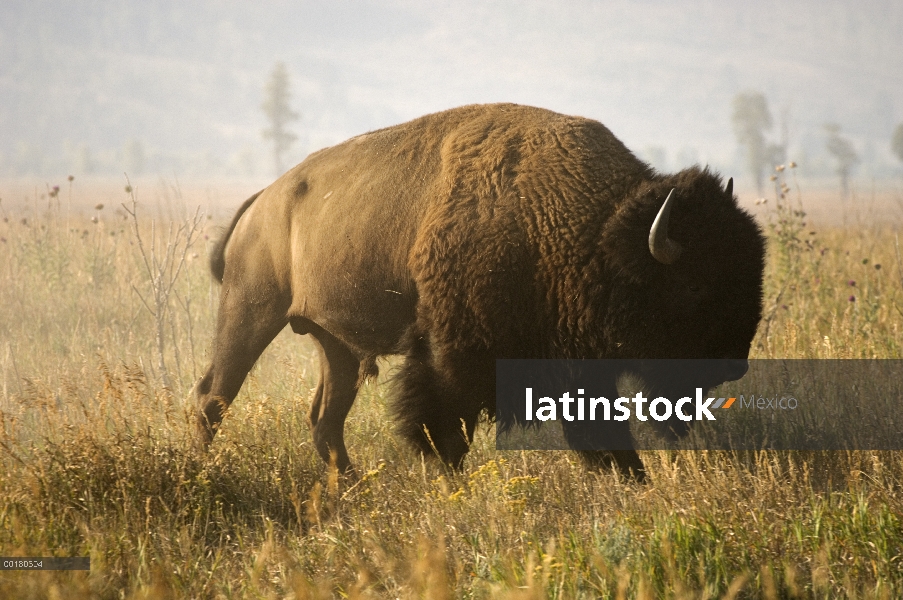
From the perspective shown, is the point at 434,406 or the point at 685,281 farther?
the point at 434,406

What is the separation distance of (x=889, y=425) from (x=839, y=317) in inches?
105

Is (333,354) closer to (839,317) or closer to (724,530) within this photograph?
(724,530)

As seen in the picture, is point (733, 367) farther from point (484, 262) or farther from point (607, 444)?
point (484, 262)

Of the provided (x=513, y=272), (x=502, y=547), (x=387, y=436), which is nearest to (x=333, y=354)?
(x=387, y=436)

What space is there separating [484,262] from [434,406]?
78 cm

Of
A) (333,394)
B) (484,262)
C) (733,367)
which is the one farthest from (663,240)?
(333,394)

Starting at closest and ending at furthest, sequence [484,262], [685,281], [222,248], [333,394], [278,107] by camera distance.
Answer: [685,281]
[484,262]
[333,394]
[222,248]
[278,107]

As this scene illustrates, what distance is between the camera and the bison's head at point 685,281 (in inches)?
144

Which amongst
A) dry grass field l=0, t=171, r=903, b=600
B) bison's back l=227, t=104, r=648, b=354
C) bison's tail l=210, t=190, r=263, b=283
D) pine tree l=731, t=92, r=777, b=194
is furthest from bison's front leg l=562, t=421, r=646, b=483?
pine tree l=731, t=92, r=777, b=194

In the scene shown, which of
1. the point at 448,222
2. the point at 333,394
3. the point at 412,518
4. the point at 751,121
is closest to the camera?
the point at 412,518

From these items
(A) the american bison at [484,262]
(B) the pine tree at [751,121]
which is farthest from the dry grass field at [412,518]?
(B) the pine tree at [751,121]

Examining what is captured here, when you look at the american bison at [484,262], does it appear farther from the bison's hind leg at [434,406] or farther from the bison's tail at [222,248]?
the bison's tail at [222,248]

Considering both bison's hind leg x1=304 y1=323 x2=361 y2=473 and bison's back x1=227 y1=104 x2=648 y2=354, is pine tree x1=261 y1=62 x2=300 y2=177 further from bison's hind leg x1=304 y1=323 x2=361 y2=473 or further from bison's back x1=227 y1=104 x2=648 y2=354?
bison's back x1=227 y1=104 x2=648 y2=354

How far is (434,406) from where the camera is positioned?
401 cm
